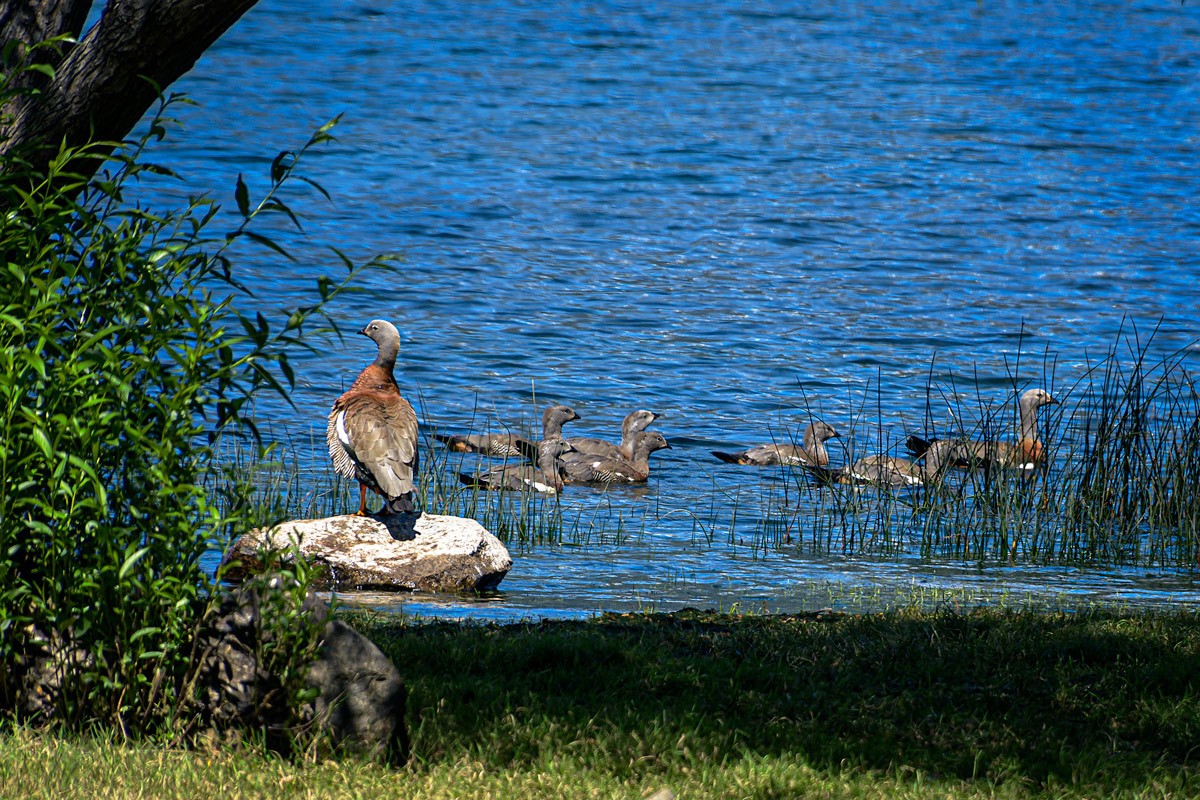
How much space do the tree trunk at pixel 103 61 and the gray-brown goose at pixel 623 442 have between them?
10273 millimetres

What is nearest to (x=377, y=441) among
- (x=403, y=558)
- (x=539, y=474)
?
(x=403, y=558)

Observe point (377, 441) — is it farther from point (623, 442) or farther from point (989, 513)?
point (623, 442)

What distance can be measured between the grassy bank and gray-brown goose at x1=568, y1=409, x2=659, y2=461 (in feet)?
27.7

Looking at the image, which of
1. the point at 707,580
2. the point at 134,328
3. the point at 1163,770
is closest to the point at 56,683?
the point at 134,328

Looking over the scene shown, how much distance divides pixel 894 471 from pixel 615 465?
3.27 metres

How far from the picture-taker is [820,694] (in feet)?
21.2

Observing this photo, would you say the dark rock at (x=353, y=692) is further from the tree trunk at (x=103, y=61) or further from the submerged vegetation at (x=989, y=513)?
the submerged vegetation at (x=989, y=513)

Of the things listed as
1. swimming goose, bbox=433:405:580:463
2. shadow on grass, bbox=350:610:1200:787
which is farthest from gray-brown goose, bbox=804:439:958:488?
shadow on grass, bbox=350:610:1200:787

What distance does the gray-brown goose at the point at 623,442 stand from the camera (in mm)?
16453

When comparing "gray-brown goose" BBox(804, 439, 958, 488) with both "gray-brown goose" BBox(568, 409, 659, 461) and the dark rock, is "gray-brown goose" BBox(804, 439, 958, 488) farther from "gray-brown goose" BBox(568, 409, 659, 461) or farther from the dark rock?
the dark rock

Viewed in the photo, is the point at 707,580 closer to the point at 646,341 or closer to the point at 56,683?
the point at 56,683

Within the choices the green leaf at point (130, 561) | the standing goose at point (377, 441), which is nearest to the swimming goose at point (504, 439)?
the standing goose at point (377, 441)

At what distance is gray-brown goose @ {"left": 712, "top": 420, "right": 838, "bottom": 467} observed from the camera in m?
15.6

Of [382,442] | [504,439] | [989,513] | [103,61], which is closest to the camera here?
[103,61]
